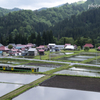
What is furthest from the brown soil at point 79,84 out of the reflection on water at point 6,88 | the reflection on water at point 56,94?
the reflection on water at point 6,88

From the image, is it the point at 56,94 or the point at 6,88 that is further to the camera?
the point at 6,88

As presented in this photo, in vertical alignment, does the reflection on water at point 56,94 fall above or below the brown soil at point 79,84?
below

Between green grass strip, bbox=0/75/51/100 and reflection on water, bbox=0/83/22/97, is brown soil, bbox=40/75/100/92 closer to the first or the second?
green grass strip, bbox=0/75/51/100

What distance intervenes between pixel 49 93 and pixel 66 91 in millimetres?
2639

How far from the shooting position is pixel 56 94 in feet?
79.9

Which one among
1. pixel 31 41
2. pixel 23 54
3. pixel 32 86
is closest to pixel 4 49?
pixel 23 54

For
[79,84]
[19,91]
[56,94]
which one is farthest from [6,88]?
[79,84]

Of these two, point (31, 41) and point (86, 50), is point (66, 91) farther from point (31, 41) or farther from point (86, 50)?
point (31, 41)

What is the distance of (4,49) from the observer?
88.6 metres

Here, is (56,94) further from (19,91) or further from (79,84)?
(79,84)

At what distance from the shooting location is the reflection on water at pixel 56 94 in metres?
22.9

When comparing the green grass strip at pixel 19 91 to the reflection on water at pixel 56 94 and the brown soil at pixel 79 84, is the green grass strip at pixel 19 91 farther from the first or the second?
the brown soil at pixel 79 84

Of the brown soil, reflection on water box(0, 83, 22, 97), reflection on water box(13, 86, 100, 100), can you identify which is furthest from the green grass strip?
the brown soil

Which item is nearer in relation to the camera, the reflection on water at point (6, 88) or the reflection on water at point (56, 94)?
the reflection on water at point (56, 94)
